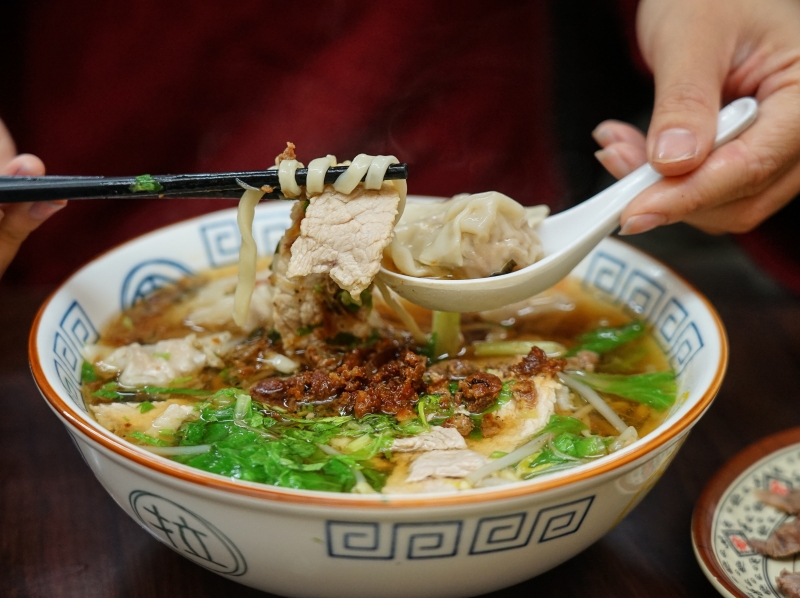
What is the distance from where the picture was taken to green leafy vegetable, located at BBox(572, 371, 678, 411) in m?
1.48

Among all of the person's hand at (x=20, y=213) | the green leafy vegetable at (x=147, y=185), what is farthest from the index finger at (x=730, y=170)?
the person's hand at (x=20, y=213)

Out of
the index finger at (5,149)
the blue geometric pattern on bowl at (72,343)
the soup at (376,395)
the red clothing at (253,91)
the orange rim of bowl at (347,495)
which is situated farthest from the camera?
the red clothing at (253,91)

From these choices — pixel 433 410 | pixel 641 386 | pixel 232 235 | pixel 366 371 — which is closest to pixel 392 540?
pixel 433 410

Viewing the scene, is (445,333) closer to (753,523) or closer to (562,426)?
(562,426)

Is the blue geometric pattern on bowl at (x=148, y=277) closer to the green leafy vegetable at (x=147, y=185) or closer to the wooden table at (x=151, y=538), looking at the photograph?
the wooden table at (x=151, y=538)

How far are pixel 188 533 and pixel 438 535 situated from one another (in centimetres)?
42

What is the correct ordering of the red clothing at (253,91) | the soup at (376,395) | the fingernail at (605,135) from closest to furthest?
the soup at (376,395), the fingernail at (605,135), the red clothing at (253,91)

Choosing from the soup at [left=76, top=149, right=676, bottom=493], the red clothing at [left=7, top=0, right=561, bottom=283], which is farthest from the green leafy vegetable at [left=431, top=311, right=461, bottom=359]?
the red clothing at [left=7, top=0, right=561, bottom=283]

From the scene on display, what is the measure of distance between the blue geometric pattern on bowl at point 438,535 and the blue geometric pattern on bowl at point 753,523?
0.48 meters

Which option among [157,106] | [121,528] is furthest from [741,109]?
[157,106]

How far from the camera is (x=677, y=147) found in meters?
1.51

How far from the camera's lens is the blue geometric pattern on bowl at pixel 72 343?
4.75 ft

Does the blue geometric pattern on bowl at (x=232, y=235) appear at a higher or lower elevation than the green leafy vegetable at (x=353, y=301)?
lower

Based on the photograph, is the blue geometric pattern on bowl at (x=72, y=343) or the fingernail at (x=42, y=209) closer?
the blue geometric pattern on bowl at (x=72, y=343)
